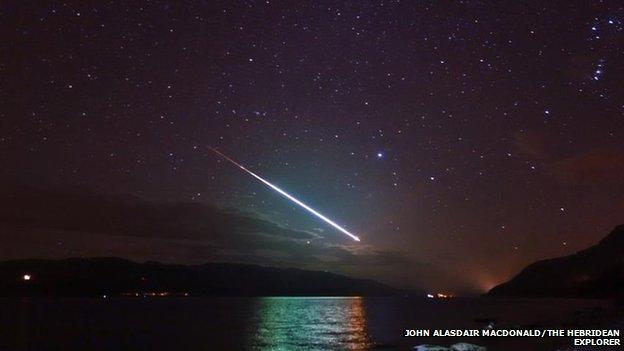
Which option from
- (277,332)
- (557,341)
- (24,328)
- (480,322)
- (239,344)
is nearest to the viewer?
(557,341)

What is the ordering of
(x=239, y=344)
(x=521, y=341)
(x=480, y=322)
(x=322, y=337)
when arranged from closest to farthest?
(x=521, y=341) < (x=239, y=344) < (x=322, y=337) < (x=480, y=322)

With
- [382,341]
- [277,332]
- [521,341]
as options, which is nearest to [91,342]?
[277,332]

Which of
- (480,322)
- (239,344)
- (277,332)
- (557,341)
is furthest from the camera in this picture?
(480,322)

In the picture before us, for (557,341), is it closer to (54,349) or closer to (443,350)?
(443,350)

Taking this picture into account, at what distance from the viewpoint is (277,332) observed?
278 feet

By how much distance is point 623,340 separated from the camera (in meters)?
46.1

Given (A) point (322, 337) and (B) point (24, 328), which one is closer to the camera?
(A) point (322, 337)

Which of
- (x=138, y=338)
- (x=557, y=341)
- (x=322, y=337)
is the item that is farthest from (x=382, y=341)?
(x=138, y=338)

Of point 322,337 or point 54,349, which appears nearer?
point 54,349

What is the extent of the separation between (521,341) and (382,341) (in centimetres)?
1619

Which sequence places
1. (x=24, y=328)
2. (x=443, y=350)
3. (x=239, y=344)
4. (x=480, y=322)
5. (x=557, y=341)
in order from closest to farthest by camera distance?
(x=443, y=350), (x=557, y=341), (x=239, y=344), (x=24, y=328), (x=480, y=322)

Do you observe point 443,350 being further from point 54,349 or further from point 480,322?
point 480,322

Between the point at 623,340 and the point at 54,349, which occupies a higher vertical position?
the point at 623,340

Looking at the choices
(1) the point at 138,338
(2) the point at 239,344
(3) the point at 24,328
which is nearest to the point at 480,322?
(2) the point at 239,344
